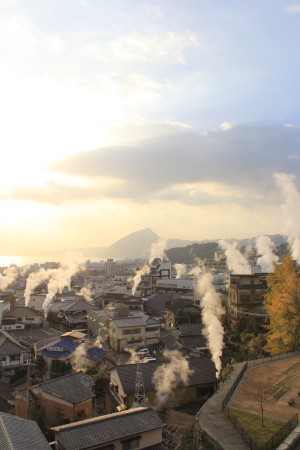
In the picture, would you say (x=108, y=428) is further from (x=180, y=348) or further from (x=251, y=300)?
(x=251, y=300)

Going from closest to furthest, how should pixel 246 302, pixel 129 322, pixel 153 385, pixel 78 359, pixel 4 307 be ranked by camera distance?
pixel 153 385 < pixel 78 359 < pixel 129 322 < pixel 246 302 < pixel 4 307

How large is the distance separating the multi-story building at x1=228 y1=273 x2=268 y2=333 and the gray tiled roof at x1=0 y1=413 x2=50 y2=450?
2466cm

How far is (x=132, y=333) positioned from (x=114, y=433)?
2211 centimetres

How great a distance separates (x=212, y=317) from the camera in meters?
36.5

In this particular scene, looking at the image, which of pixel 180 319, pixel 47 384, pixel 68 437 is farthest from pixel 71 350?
pixel 68 437

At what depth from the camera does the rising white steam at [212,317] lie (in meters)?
28.8

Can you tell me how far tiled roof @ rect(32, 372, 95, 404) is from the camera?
20.1 metres

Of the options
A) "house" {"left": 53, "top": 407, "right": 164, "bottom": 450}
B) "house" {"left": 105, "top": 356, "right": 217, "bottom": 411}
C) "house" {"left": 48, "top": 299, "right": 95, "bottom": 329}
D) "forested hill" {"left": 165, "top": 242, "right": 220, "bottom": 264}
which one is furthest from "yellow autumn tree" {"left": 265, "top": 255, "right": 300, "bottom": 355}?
"forested hill" {"left": 165, "top": 242, "right": 220, "bottom": 264}

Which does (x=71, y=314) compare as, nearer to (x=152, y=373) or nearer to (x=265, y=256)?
(x=152, y=373)

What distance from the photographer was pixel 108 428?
15086 mm

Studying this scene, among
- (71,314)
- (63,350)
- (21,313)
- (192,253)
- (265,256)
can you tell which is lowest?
(63,350)

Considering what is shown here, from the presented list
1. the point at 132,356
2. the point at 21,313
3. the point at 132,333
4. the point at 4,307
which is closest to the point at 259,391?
the point at 132,356

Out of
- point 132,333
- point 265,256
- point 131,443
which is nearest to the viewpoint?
→ point 131,443

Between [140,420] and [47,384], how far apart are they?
22.6ft
